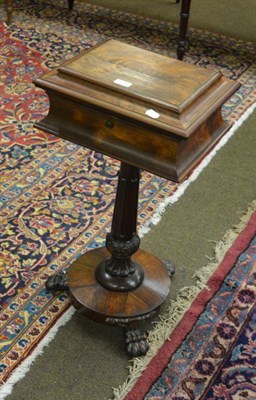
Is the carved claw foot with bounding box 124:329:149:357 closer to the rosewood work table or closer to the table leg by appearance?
the rosewood work table

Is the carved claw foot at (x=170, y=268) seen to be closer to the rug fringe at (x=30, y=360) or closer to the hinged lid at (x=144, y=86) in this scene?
the rug fringe at (x=30, y=360)

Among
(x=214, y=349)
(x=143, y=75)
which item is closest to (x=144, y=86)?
(x=143, y=75)

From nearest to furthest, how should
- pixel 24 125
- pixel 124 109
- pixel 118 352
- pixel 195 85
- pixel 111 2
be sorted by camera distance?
1. pixel 124 109
2. pixel 195 85
3. pixel 118 352
4. pixel 24 125
5. pixel 111 2

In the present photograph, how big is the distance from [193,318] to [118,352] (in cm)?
30

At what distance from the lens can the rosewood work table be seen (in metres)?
1.54

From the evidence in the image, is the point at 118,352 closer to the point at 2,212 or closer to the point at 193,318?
the point at 193,318

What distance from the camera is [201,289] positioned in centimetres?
220

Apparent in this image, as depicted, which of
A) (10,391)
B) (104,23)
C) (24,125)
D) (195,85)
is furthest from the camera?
(104,23)

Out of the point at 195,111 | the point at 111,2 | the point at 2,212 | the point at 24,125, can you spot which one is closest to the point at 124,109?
the point at 195,111

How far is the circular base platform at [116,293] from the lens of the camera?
6.39 ft

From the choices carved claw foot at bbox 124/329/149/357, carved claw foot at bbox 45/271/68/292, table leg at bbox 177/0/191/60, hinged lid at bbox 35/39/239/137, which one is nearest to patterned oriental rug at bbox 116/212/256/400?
carved claw foot at bbox 124/329/149/357

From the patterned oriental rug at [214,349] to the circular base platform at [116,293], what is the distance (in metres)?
0.13

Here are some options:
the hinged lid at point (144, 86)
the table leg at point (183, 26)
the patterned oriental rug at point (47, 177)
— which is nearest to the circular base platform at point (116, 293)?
the patterned oriental rug at point (47, 177)

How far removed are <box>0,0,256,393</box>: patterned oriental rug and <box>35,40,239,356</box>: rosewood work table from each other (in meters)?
0.24
